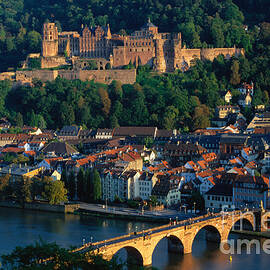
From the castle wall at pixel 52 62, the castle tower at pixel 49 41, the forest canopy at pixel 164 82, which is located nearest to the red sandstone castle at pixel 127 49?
the castle tower at pixel 49 41

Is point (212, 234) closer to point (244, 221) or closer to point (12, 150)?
point (244, 221)

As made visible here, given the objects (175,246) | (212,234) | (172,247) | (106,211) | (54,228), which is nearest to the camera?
(175,246)

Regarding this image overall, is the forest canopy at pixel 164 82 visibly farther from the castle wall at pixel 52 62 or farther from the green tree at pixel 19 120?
the castle wall at pixel 52 62

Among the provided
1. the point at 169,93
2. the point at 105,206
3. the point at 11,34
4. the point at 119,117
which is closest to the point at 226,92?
the point at 169,93

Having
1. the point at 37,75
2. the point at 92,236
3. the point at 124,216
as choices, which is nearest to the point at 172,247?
the point at 92,236

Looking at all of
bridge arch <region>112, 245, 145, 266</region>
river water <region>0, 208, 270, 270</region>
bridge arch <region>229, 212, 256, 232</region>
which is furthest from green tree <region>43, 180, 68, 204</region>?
bridge arch <region>112, 245, 145, 266</region>

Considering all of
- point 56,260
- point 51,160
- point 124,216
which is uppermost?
point 51,160
